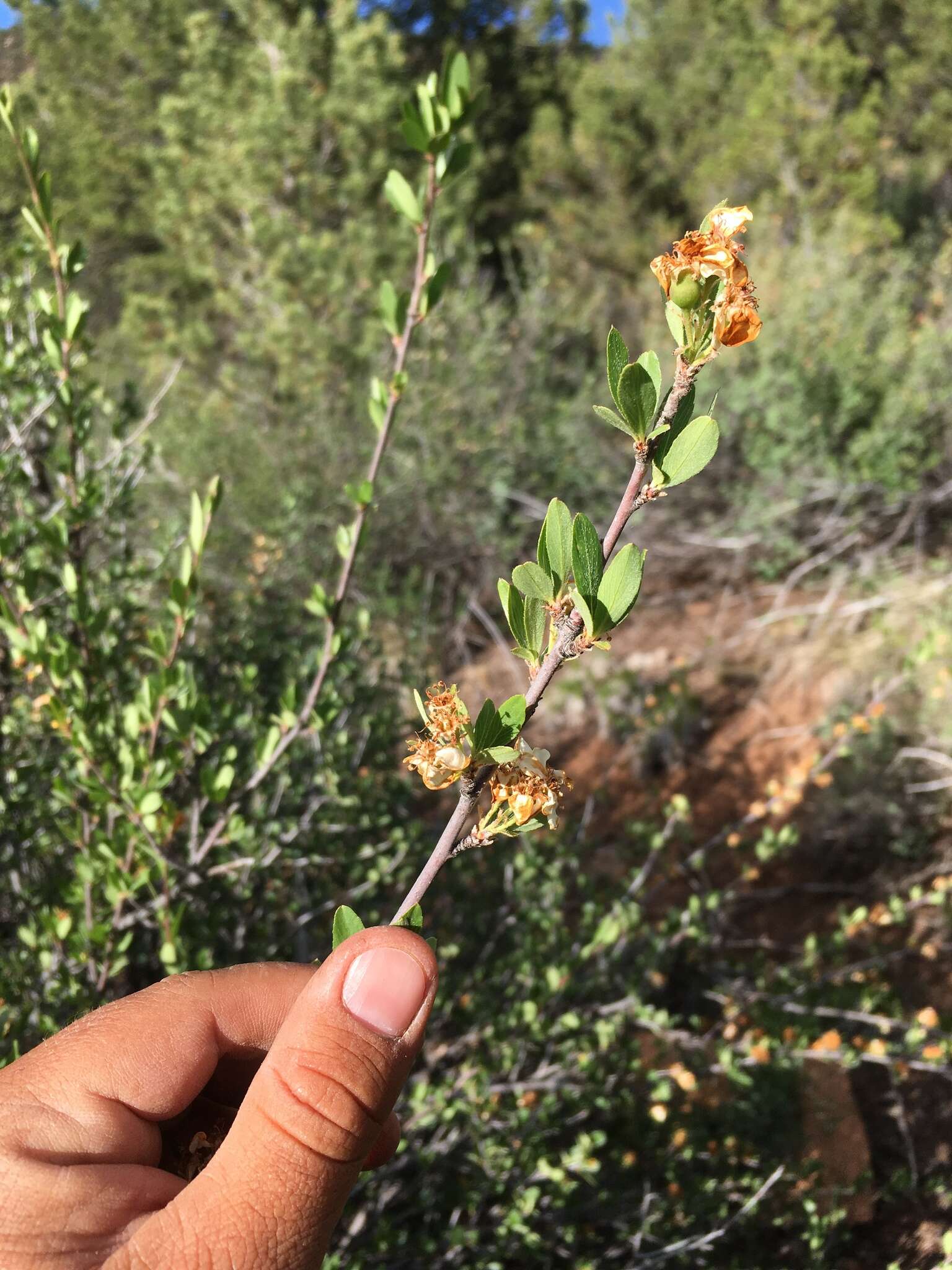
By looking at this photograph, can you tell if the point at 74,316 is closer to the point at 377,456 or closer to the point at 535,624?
the point at 377,456

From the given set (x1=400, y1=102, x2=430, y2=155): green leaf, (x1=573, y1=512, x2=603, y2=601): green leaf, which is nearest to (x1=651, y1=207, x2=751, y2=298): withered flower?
(x1=573, y1=512, x2=603, y2=601): green leaf

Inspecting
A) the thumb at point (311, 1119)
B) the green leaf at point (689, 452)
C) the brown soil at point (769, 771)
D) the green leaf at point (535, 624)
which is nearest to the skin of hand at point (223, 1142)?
the thumb at point (311, 1119)

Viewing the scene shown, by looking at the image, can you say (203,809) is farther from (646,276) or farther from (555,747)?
(646,276)

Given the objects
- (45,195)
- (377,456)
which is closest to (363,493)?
(377,456)

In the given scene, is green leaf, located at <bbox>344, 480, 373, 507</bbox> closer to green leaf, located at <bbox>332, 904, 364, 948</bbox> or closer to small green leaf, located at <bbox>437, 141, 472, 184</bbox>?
small green leaf, located at <bbox>437, 141, 472, 184</bbox>

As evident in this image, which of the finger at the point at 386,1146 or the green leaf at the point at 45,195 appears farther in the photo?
the green leaf at the point at 45,195

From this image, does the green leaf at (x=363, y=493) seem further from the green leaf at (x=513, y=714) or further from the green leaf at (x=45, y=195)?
the green leaf at (x=513, y=714)
